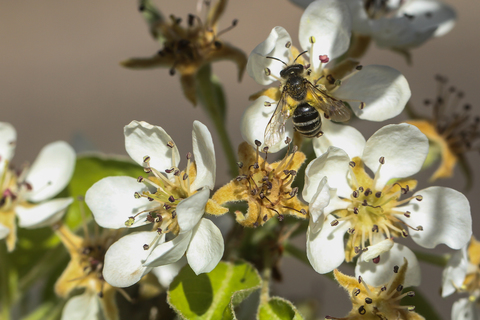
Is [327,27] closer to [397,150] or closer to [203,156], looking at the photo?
[397,150]

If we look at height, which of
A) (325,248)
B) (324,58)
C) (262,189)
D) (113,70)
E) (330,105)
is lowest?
(113,70)

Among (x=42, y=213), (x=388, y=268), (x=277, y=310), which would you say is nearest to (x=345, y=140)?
(x=388, y=268)

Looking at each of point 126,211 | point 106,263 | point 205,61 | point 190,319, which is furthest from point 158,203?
point 205,61

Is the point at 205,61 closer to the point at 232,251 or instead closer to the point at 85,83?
the point at 232,251

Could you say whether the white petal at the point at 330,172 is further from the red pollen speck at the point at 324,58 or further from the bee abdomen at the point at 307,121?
the red pollen speck at the point at 324,58

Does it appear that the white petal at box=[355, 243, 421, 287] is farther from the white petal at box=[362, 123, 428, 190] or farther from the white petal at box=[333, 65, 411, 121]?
the white petal at box=[333, 65, 411, 121]

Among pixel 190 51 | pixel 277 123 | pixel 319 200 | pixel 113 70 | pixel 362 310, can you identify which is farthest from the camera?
pixel 113 70

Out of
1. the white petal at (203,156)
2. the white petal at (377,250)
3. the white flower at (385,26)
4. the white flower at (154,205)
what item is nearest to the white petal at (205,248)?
the white flower at (154,205)

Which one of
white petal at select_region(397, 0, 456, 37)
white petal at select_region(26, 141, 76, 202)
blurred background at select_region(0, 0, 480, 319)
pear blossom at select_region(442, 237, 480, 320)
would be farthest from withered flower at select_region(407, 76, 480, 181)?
blurred background at select_region(0, 0, 480, 319)
